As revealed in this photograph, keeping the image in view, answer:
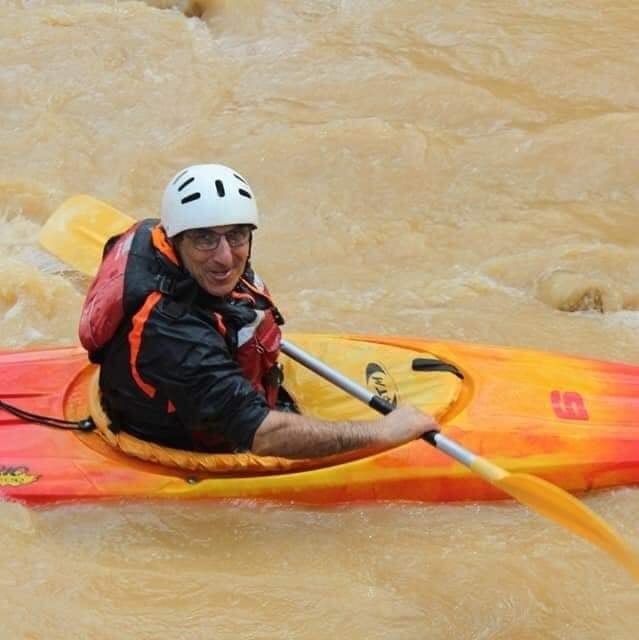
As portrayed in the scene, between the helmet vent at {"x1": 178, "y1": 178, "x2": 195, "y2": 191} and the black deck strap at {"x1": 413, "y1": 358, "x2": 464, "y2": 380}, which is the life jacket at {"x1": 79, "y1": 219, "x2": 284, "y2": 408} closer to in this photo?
the helmet vent at {"x1": 178, "y1": 178, "x2": 195, "y2": 191}

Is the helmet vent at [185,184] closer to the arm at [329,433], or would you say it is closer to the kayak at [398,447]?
the arm at [329,433]

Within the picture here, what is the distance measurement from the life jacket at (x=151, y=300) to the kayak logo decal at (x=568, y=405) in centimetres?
93

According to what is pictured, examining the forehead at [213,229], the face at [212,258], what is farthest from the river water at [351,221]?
the forehead at [213,229]

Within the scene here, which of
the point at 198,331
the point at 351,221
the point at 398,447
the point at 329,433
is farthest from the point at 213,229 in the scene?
the point at 351,221

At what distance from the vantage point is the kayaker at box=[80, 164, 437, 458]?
2.99 m

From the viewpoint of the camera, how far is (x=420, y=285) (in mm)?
5121

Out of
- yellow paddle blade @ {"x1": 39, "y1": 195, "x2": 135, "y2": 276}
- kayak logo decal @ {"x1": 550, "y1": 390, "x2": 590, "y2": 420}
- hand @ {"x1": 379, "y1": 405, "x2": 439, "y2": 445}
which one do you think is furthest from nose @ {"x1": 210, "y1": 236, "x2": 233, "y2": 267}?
yellow paddle blade @ {"x1": 39, "y1": 195, "x2": 135, "y2": 276}

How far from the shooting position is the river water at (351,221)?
3.21 meters

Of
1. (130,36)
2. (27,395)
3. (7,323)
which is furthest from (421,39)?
(27,395)

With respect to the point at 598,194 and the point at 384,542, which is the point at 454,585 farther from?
A: the point at 598,194

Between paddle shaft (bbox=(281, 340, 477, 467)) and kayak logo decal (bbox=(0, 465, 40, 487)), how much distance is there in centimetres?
87

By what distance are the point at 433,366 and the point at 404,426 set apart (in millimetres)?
593

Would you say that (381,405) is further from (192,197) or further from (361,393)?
(192,197)

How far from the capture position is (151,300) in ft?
9.90
